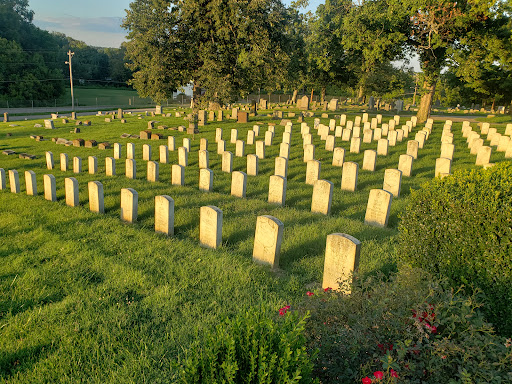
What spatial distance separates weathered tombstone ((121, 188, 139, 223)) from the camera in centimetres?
796

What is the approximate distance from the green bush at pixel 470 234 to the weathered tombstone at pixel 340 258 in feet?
2.06

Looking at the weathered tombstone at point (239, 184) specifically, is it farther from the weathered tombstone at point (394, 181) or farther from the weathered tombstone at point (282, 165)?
the weathered tombstone at point (394, 181)

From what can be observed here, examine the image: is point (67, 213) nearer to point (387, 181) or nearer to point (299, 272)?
point (299, 272)

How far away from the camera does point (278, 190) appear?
9164 mm

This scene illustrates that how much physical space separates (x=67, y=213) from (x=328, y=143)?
36.6 ft

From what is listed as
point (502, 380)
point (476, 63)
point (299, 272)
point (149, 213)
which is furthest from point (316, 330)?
point (476, 63)

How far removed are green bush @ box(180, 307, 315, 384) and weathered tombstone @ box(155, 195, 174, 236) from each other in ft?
15.7

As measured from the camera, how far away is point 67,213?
27.5ft

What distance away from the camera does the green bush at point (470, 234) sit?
3.85m

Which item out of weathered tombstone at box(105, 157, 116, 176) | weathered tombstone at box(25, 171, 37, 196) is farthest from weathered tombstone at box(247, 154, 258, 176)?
weathered tombstone at box(25, 171, 37, 196)

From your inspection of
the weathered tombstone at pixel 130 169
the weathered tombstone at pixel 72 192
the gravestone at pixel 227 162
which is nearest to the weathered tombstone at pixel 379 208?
the gravestone at pixel 227 162

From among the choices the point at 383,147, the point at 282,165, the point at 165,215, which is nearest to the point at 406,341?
the point at 165,215

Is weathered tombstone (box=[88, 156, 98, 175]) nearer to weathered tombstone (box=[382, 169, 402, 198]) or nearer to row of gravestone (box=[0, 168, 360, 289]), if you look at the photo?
row of gravestone (box=[0, 168, 360, 289])

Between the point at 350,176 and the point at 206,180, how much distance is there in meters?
4.10
